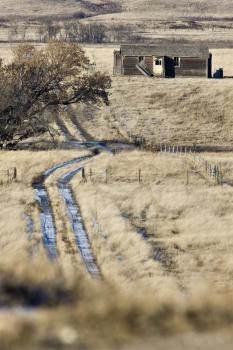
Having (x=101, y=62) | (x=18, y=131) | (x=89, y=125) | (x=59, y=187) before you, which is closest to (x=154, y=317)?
(x=59, y=187)

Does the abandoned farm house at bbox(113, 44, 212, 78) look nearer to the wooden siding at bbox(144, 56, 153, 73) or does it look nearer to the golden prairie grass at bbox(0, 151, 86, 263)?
the wooden siding at bbox(144, 56, 153, 73)

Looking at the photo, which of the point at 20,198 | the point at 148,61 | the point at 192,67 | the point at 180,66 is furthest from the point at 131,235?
the point at 192,67

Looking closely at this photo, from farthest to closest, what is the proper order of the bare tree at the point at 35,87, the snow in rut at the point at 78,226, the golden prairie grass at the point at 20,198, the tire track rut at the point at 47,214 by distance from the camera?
the bare tree at the point at 35,87 → the tire track rut at the point at 47,214 → the golden prairie grass at the point at 20,198 → the snow in rut at the point at 78,226

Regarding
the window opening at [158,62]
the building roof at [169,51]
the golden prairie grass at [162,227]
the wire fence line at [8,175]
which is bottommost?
the window opening at [158,62]

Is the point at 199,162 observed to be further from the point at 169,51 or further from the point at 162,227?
the point at 169,51

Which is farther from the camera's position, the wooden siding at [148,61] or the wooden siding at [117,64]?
the wooden siding at [117,64]

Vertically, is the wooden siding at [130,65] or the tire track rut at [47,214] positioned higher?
the tire track rut at [47,214]

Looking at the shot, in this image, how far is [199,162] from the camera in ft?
139

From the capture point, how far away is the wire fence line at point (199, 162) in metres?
37.2

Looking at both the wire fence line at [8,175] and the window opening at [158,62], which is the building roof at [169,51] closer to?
the window opening at [158,62]

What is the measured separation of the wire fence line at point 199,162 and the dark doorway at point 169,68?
78.8 feet

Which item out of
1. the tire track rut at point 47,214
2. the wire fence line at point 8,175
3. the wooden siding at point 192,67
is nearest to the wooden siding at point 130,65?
the wooden siding at point 192,67

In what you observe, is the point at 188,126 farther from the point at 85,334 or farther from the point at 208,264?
the point at 85,334

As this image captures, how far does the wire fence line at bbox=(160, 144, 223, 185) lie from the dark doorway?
2401cm
